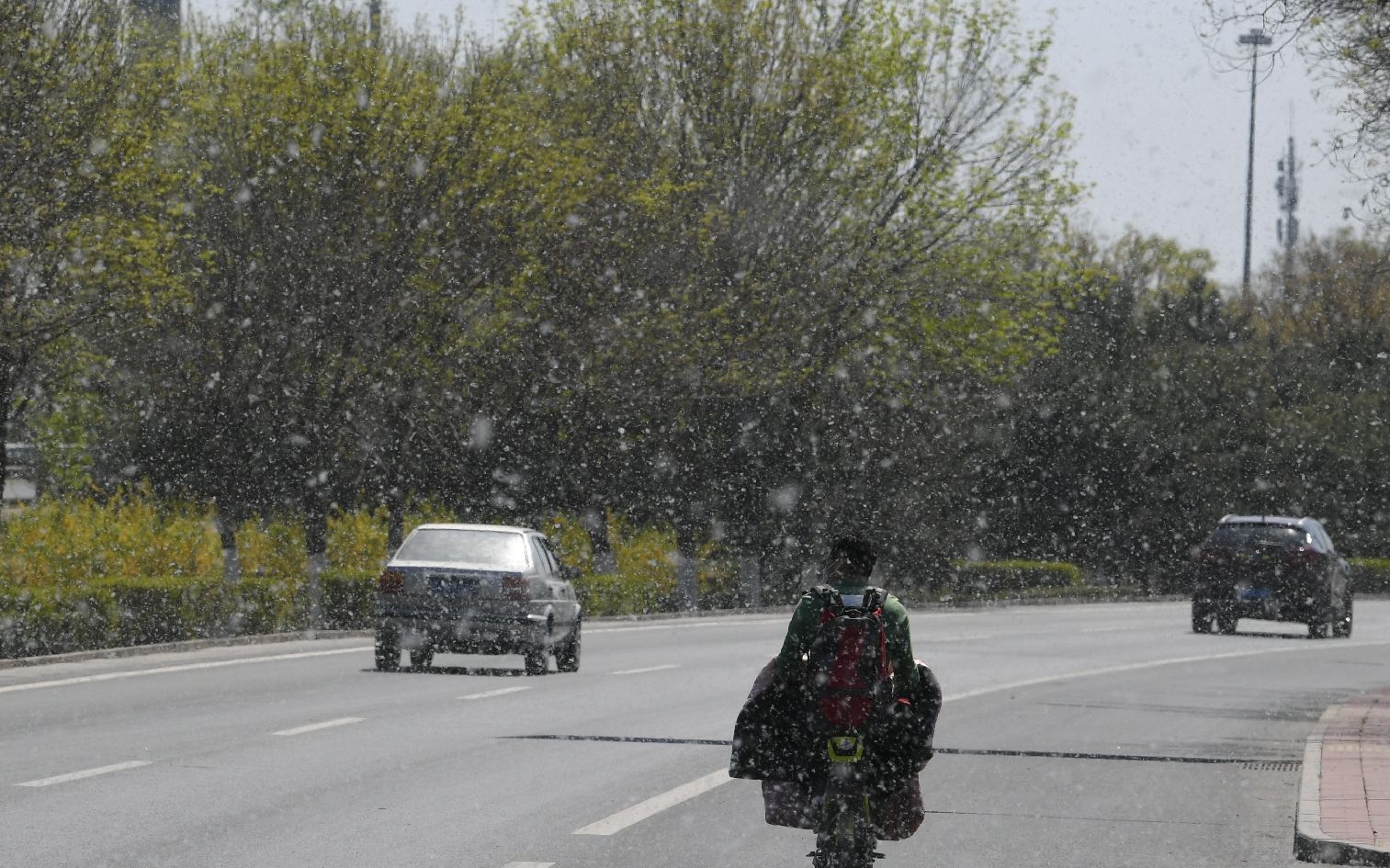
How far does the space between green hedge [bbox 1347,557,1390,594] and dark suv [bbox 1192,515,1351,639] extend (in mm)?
35325

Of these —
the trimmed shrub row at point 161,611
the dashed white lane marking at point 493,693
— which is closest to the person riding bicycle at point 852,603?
the dashed white lane marking at point 493,693

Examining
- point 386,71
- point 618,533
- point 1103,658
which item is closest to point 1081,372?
point 618,533

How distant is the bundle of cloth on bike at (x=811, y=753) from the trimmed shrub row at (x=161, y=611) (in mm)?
16103

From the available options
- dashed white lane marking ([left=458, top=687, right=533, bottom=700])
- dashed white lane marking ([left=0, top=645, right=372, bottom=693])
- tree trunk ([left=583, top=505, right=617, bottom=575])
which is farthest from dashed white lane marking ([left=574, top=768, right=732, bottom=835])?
tree trunk ([left=583, top=505, right=617, bottom=575])

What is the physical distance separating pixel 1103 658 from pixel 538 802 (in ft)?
59.2

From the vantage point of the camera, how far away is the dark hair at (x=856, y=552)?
7.78 meters

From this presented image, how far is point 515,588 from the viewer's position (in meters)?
22.1

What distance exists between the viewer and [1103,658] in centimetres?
2856

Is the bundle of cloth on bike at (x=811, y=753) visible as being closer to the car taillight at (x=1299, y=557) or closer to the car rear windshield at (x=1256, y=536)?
the car taillight at (x=1299, y=557)

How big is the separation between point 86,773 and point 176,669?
10.0 meters

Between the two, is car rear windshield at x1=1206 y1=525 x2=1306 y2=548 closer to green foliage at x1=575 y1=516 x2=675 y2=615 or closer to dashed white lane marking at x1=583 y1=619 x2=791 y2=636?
dashed white lane marking at x1=583 y1=619 x2=791 y2=636

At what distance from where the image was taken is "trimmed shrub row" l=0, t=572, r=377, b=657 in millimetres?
22688

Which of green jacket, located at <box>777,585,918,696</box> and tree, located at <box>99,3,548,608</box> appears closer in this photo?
green jacket, located at <box>777,585,918,696</box>

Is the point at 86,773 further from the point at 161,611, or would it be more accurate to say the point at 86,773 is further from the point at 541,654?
the point at 161,611
